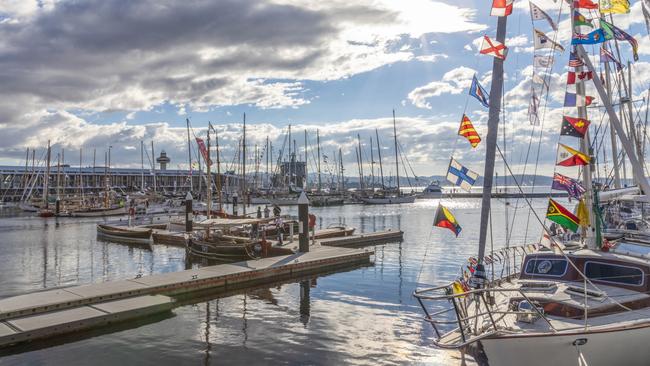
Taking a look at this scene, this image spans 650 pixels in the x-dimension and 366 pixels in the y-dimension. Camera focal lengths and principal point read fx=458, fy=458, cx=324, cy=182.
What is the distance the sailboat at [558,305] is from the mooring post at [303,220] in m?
16.4

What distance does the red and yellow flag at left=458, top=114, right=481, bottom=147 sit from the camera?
41.8 feet

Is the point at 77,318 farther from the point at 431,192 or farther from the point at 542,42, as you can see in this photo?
the point at 431,192

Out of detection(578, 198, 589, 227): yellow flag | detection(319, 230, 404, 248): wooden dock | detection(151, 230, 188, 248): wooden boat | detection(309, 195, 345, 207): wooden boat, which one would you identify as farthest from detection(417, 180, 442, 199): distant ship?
detection(578, 198, 589, 227): yellow flag

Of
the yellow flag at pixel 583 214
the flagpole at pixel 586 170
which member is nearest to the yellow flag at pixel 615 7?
the flagpole at pixel 586 170

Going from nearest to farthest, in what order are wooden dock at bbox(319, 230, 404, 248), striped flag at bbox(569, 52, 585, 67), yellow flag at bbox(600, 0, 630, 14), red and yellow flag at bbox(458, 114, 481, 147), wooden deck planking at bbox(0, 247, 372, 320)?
red and yellow flag at bbox(458, 114, 481, 147) → yellow flag at bbox(600, 0, 630, 14) → striped flag at bbox(569, 52, 585, 67) → wooden deck planking at bbox(0, 247, 372, 320) → wooden dock at bbox(319, 230, 404, 248)

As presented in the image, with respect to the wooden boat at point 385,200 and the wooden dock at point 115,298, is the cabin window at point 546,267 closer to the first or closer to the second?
the wooden dock at point 115,298

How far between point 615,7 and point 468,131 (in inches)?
283

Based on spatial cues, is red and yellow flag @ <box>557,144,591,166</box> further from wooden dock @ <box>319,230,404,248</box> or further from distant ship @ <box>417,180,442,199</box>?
distant ship @ <box>417,180,442,199</box>

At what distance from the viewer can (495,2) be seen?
1152 cm

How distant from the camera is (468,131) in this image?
1280 centimetres

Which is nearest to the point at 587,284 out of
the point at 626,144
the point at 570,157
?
the point at 570,157

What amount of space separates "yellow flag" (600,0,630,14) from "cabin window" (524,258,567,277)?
27.5ft

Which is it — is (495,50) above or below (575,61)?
below

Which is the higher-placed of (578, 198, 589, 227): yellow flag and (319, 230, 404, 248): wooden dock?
(578, 198, 589, 227): yellow flag
